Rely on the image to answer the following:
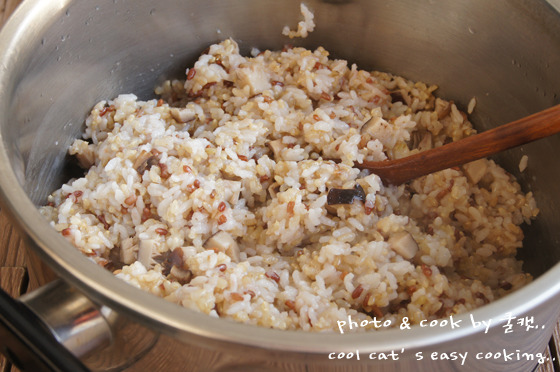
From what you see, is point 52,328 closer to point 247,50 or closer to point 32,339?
point 32,339

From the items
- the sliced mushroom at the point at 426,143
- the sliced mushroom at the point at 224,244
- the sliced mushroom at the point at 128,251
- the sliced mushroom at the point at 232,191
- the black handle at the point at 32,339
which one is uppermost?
the sliced mushroom at the point at 426,143

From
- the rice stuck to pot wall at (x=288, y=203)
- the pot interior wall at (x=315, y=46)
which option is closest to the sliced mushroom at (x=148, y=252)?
the rice stuck to pot wall at (x=288, y=203)

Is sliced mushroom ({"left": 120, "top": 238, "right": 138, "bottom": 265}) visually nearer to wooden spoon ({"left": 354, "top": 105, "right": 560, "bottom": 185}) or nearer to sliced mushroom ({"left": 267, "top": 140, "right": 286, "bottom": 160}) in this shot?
sliced mushroom ({"left": 267, "top": 140, "right": 286, "bottom": 160})

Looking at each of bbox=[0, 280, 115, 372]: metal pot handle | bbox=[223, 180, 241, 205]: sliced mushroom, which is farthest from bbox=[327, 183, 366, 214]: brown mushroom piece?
bbox=[0, 280, 115, 372]: metal pot handle

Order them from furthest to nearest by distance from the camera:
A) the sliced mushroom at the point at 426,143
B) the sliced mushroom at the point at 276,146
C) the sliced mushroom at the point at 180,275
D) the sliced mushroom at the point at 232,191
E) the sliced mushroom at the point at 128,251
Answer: the sliced mushroom at the point at 426,143
the sliced mushroom at the point at 276,146
the sliced mushroom at the point at 232,191
the sliced mushroom at the point at 128,251
the sliced mushroom at the point at 180,275

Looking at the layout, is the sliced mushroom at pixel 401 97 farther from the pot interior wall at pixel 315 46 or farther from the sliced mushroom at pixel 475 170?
the sliced mushroom at pixel 475 170

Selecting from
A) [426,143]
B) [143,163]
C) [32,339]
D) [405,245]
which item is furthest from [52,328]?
[426,143]

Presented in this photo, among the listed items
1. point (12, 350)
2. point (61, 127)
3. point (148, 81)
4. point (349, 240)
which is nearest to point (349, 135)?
point (349, 240)
